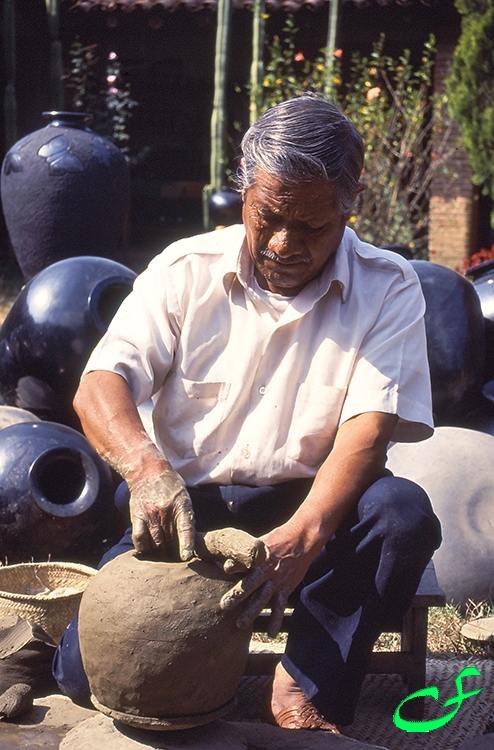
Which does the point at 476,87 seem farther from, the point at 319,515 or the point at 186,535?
the point at 186,535

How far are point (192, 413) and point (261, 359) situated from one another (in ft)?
0.92

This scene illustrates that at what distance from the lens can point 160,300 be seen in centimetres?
296

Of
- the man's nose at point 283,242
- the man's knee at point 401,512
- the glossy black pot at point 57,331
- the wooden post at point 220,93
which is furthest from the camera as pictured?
the wooden post at point 220,93

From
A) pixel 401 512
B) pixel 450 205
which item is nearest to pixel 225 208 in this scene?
pixel 450 205

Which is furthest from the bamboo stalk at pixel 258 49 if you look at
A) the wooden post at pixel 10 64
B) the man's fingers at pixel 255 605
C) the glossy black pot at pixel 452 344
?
the man's fingers at pixel 255 605

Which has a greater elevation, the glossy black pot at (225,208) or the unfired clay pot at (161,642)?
the unfired clay pot at (161,642)

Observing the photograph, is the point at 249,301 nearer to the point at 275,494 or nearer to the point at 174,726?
the point at 275,494

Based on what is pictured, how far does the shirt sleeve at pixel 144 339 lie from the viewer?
113 inches

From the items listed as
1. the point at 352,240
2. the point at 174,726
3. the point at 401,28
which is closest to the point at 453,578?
the point at 352,240

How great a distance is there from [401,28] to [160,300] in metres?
9.88

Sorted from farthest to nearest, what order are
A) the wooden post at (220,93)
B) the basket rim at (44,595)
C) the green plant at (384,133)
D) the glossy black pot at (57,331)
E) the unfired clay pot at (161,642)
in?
the wooden post at (220,93), the green plant at (384,133), the glossy black pot at (57,331), the basket rim at (44,595), the unfired clay pot at (161,642)

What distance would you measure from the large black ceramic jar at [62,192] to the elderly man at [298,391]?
503cm

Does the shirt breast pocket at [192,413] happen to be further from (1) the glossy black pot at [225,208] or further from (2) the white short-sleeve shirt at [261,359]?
(1) the glossy black pot at [225,208]

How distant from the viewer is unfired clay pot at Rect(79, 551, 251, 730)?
230 cm
